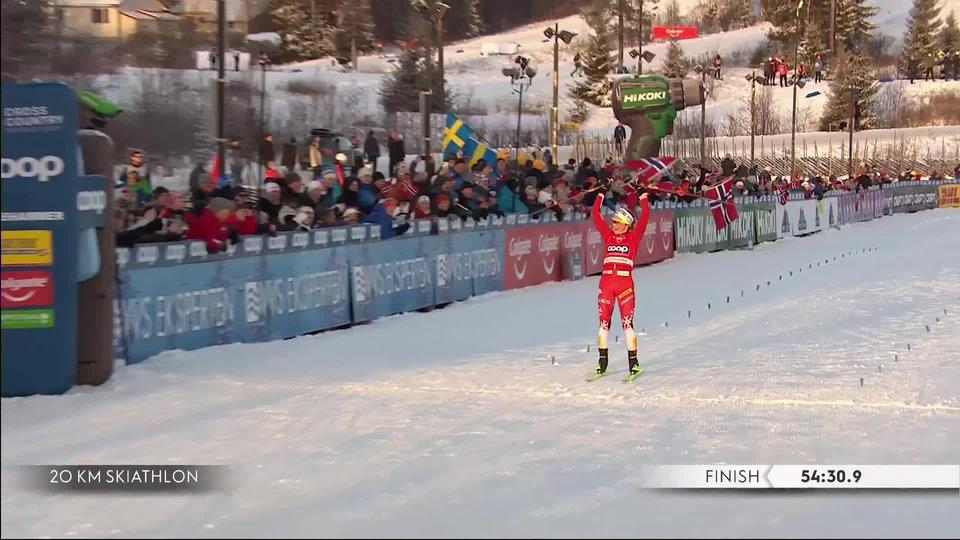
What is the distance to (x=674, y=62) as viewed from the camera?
414ft

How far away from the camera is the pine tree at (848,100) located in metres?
111

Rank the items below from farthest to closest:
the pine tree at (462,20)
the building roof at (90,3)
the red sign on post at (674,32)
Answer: the red sign on post at (674,32), the pine tree at (462,20), the building roof at (90,3)

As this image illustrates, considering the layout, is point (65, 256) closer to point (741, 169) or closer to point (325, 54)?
point (741, 169)

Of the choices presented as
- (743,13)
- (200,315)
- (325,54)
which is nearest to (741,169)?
(200,315)

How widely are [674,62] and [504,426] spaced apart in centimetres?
12053

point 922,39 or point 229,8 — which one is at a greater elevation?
point 922,39

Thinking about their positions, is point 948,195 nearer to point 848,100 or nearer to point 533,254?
point 533,254

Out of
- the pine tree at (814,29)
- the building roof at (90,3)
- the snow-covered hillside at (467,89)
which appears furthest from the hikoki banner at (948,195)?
the pine tree at (814,29)

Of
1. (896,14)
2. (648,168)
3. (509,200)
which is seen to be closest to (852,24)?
(896,14)

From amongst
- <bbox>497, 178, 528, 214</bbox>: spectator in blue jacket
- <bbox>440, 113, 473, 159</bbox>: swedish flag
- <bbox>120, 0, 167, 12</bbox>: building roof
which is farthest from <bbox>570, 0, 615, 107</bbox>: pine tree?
<bbox>497, 178, 528, 214</bbox>: spectator in blue jacket

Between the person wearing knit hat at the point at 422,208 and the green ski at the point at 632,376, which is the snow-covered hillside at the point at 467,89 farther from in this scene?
the green ski at the point at 632,376

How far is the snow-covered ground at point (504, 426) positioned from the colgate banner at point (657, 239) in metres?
9.38

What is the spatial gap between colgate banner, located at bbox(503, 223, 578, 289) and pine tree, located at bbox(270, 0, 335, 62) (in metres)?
54.8

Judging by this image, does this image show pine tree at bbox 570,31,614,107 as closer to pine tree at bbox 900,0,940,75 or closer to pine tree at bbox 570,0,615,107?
pine tree at bbox 570,0,615,107
